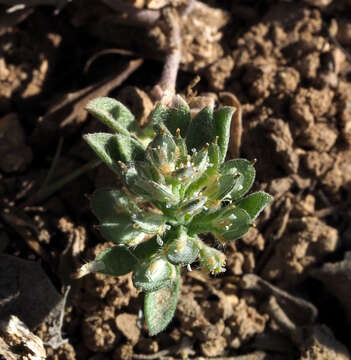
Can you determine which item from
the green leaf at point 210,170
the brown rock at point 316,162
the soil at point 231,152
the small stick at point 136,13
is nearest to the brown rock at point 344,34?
the soil at point 231,152

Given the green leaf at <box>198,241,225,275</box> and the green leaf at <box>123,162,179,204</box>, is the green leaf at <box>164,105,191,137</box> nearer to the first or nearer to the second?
the green leaf at <box>123,162,179,204</box>

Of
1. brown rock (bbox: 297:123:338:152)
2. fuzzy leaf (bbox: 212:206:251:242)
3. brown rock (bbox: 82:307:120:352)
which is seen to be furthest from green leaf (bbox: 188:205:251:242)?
brown rock (bbox: 297:123:338:152)

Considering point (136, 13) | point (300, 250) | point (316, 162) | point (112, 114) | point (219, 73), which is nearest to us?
point (112, 114)

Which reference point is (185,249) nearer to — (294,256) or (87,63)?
(294,256)

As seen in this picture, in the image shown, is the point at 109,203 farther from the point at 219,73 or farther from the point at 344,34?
the point at 344,34

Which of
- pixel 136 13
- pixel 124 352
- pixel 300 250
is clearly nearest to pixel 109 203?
pixel 124 352

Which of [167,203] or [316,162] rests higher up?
[167,203]

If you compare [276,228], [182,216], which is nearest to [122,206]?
[182,216]
